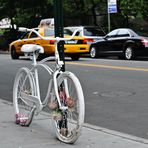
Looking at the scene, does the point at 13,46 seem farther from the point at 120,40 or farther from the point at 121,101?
the point at 121,101

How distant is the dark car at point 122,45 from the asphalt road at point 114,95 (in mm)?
4760

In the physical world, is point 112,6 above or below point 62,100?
above

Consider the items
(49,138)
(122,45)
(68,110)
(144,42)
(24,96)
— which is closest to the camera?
(68,110)

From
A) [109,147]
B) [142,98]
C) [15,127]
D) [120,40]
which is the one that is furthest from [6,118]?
[120,40]

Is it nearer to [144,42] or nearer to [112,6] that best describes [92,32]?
[112,6]

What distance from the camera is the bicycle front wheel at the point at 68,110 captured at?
6016 millimetres

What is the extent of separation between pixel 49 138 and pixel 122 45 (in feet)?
54.4

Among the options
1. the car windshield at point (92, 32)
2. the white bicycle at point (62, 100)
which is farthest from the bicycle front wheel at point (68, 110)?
the car windshield at point (92, 32)

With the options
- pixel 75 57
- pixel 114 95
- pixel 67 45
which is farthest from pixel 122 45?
pixel 114 95

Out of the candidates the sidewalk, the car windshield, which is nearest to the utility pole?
the sidewalk

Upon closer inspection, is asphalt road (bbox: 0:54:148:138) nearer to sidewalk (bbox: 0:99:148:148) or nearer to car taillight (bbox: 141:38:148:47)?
sidewalk (bbox: 0:99:148:148)

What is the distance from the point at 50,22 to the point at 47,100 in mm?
25306

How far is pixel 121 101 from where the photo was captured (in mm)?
10195

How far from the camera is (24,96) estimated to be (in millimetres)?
7363
